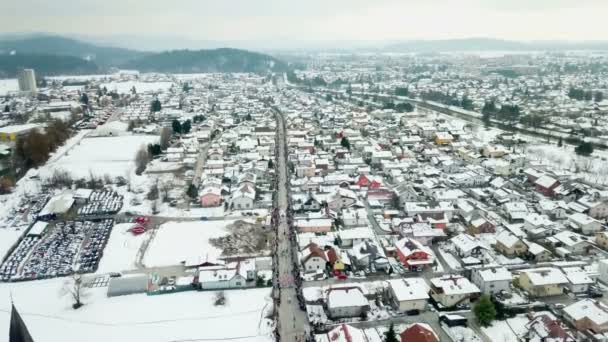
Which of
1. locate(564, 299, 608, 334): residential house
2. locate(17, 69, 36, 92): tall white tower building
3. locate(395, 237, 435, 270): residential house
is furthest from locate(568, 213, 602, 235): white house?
locate(17, 69, 36, 92): tall white tower building

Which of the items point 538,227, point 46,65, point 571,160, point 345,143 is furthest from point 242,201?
point 46,65

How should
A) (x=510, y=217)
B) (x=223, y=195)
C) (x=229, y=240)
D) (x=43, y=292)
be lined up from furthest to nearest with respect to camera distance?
(x=223, y=195) < (x=510, y=217) < (x=229, y=240) < (x=43, y=292)

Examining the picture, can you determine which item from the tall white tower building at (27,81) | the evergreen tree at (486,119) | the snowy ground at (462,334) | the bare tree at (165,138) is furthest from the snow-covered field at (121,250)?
the tall white tower building at (27,81)

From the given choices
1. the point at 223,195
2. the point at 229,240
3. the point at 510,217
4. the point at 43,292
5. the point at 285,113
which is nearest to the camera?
the point at 43,292

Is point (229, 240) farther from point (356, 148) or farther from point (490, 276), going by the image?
point (356, 148)

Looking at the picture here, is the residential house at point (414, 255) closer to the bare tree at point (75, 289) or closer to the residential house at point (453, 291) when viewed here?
the residential house at point (453, 291)

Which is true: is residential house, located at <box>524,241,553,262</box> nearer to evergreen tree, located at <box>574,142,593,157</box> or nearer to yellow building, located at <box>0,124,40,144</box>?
evergreen tree, located at <box>574,142,593,157</box>

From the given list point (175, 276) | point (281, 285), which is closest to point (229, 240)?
point (175, 276)
